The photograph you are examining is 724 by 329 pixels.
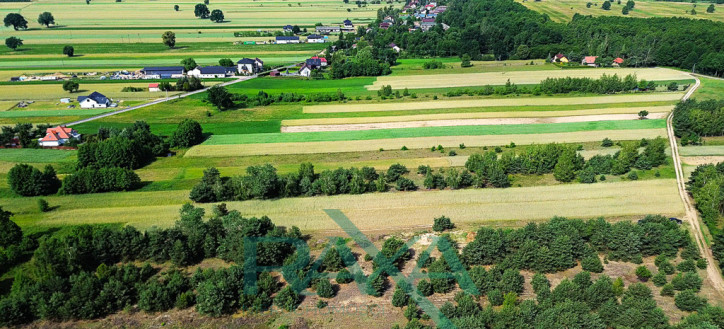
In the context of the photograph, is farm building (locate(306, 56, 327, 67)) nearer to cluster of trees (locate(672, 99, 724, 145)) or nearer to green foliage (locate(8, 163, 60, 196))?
green foliage (locate(8, 163, 60, 196))

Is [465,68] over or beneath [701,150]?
over

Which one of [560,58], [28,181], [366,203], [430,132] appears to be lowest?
[366,203]

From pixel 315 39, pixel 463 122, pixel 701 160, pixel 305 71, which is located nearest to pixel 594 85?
pixel 701 160

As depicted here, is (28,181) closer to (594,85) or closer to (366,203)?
(366,203)

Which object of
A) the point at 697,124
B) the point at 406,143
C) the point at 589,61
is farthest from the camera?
the point at 589,61

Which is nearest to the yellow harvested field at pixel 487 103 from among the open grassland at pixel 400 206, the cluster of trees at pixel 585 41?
the cluster of trees at pixel 585 41

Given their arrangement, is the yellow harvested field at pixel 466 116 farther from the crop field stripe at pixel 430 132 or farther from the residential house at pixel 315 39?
the residential house at pixel 315 39

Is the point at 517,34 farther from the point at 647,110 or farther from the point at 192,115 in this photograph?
the point at 192,115

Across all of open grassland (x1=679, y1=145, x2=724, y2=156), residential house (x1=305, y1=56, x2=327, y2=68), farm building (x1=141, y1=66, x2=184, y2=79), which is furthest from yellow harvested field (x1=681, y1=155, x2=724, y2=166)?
farm building (x1=141, y1=66, x2=184, y2=79)
